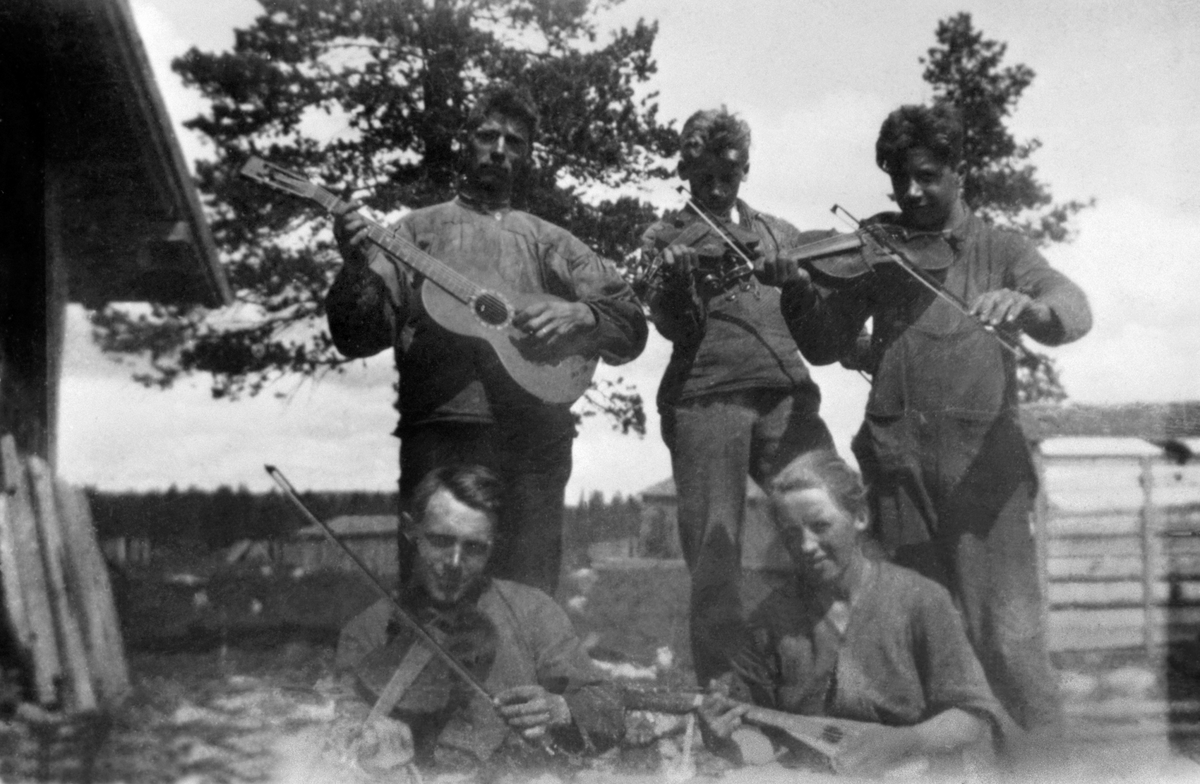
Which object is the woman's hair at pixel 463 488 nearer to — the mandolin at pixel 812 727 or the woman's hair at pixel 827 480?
the mandolin at pixel 812 727

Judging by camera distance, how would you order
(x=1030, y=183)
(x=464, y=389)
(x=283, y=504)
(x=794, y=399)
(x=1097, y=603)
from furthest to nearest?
(x=283, y=504)
(x=1097, y=603)
(x=1030, y=183)
(x=794, y=399)
(x=464, y=389)

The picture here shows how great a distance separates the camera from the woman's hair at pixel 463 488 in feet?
8.93

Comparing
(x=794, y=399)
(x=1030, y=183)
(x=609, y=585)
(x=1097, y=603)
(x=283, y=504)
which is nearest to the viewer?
(x=794, y=399)

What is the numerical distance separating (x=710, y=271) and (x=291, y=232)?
166 cm

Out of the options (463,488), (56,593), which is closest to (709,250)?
(463,488)

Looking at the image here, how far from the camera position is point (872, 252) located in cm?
298

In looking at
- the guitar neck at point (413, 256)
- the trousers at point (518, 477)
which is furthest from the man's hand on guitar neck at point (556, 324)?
the trousers at point (518, 477)

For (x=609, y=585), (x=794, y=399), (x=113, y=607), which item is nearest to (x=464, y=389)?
(x=794, y=399)

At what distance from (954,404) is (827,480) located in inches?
21.2

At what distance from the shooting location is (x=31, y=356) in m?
4.02

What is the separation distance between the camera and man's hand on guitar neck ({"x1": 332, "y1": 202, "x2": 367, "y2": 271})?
2.81 metres

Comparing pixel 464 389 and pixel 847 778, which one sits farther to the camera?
pixel 464 389

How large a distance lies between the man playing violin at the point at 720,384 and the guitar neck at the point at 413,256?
1.85ft

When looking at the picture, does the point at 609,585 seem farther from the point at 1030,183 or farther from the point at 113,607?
the point at 1030,183
